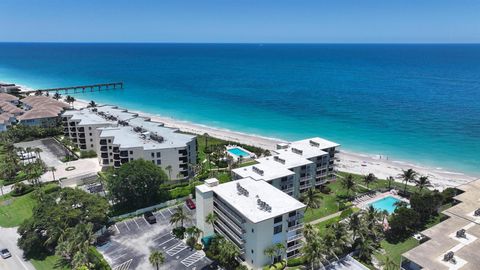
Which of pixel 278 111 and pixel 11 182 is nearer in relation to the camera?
pixel 11 182

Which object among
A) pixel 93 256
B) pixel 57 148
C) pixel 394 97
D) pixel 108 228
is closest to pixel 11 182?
pixel 57 148

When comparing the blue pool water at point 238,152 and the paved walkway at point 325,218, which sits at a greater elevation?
the blue pool water at point 238,152

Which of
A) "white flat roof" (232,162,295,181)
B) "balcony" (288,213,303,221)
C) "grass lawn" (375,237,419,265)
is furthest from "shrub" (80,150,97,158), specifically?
"grass lawn" (375,237,419,265)

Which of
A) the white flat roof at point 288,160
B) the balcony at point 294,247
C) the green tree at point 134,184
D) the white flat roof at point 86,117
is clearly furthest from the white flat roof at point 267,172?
the white flat roof at point 86,117

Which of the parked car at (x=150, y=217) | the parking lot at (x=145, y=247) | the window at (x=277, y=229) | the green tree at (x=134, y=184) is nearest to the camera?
the window at (x=277, y=229)

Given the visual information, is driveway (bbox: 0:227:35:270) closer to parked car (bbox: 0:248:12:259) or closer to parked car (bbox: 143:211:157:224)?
parked car (bbox: 0:248:12:259)

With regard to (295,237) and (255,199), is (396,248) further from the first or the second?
(255,199)

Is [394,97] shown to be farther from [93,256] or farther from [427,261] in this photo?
[93,256]

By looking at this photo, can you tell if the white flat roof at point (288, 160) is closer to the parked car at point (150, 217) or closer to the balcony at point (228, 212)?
the balcony at point (228, 212)
